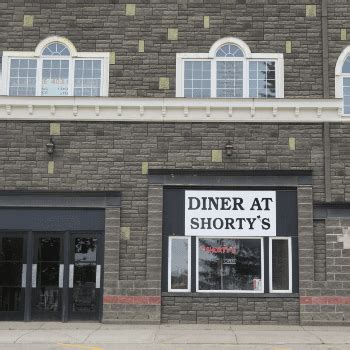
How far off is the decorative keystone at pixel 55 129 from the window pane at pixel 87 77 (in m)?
0.93

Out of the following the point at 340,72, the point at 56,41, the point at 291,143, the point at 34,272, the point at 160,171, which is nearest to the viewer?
the point at 34,272

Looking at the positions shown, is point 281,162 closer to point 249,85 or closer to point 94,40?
point 249,85

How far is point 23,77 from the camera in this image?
14273mm

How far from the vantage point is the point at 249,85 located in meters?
14.2

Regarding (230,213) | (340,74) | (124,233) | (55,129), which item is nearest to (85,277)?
(124,233)

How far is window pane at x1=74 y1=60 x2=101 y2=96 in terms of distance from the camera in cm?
1423

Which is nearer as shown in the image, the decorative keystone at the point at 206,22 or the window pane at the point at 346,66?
the window pane at the point at 346,66

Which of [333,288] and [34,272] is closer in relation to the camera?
[333,288]

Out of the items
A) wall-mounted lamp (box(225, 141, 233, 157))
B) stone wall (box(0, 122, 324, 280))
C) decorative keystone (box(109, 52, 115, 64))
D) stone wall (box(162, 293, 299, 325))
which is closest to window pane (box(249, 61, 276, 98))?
stone wall (box(0, 122, 324, 280))

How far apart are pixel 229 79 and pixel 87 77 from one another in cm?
344

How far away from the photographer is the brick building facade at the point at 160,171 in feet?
44.2

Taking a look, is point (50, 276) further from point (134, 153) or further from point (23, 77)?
point (23, 77)

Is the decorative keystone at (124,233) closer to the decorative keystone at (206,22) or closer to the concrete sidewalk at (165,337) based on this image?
the concrete sidewalk at (165,337)

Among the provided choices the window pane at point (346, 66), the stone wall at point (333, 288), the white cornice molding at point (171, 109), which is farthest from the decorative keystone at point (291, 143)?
the window pane at point (346, 66)
